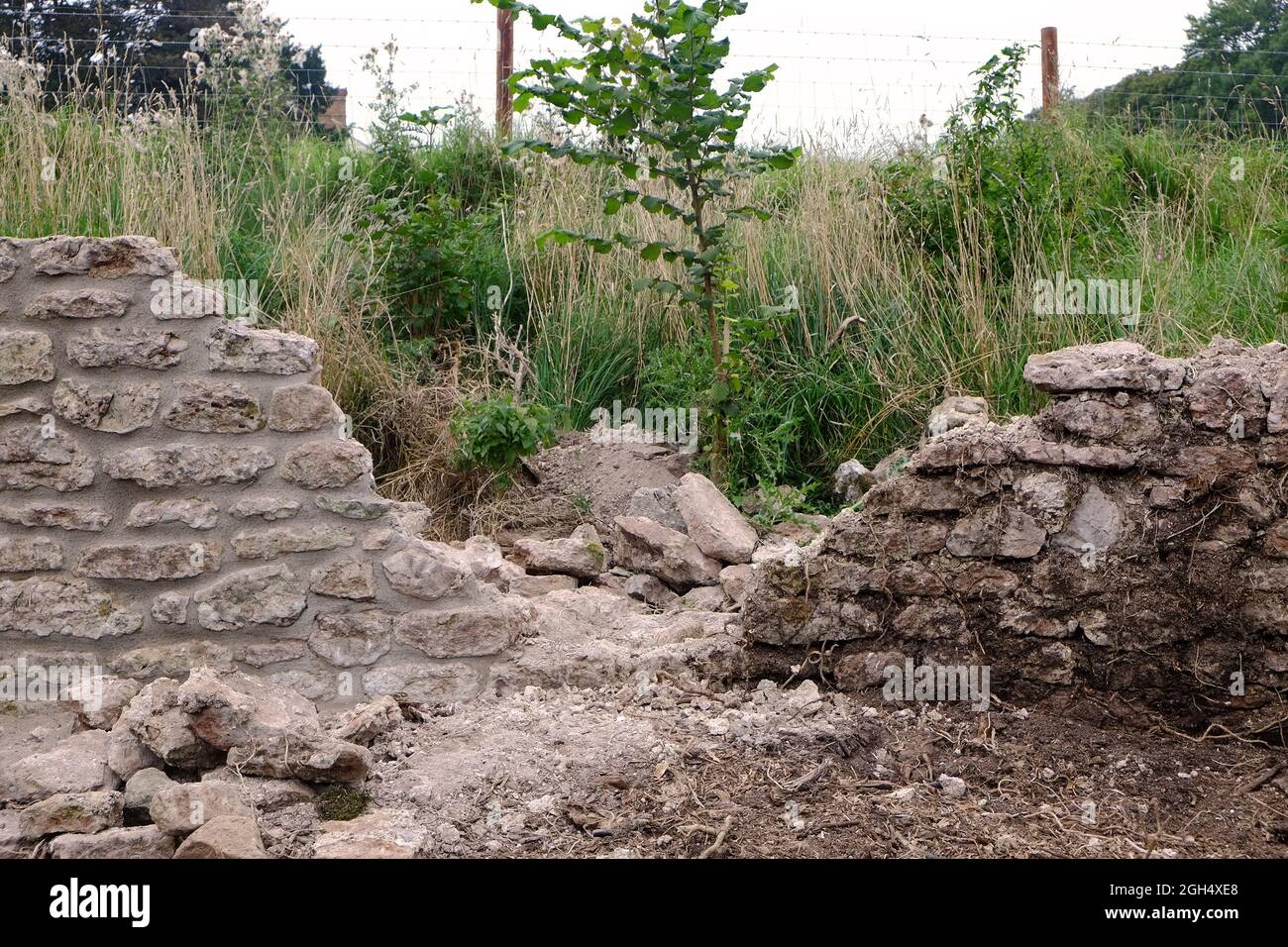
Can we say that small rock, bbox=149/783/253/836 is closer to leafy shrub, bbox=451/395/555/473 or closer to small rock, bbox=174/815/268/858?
small rock, bbox=174/815/268/858

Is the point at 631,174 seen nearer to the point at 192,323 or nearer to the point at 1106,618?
the point at 192,323

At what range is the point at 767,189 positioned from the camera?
7.88 metres

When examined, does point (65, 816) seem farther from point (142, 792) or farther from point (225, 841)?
point (225, 841)

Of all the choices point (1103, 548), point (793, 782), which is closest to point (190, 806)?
point (793, 782)

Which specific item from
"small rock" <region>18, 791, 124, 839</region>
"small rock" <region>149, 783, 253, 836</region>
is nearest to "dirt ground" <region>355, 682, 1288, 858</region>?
"small rock" <region>149, 783, 253, 836</region>

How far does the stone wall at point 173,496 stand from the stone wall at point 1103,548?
1.56m

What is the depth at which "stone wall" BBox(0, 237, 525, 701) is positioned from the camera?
12.3 feet

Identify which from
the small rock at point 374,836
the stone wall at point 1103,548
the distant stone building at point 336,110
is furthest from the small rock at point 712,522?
the distant stone building at point 336,110

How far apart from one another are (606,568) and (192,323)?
6.55 ft

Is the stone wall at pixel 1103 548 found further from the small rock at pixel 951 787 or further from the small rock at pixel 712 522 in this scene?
the small rock at pixel 712 522

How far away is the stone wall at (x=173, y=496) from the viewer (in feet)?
12.3

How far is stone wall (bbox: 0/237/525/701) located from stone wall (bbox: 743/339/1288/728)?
156cm

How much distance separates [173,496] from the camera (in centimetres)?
378

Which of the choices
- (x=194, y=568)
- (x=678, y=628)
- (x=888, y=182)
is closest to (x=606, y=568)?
(x=678, y=628)
